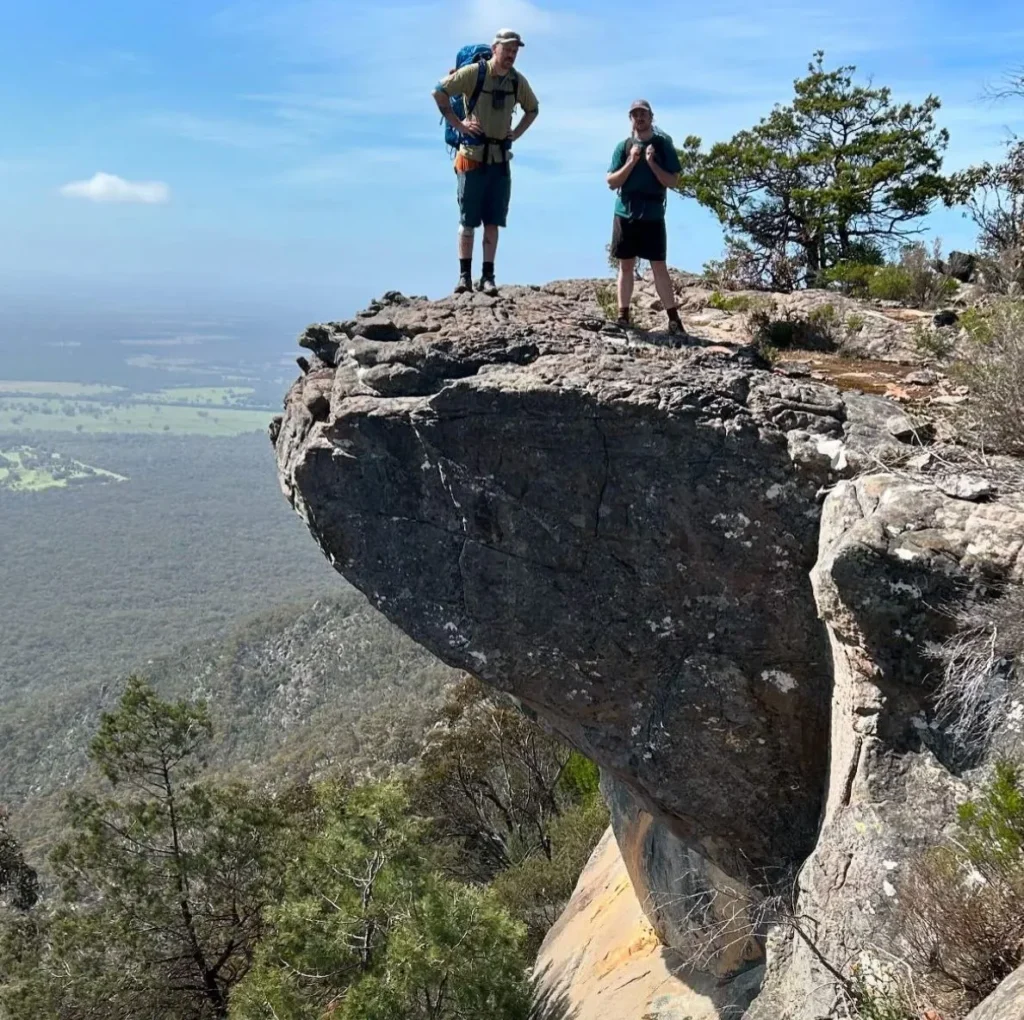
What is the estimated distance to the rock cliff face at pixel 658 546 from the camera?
6266mm

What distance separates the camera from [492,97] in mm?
8320

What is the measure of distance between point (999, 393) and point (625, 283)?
351 centimetres

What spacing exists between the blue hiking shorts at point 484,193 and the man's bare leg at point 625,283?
4.37ft

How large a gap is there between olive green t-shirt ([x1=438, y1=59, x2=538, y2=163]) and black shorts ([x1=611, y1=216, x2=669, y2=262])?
1416mm

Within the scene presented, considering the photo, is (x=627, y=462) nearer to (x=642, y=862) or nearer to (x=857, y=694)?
(x=857, y=694)

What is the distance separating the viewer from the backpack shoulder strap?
8281mm

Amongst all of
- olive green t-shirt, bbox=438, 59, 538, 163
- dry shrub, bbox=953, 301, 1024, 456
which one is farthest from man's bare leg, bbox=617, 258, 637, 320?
dry shrub, bbox=953, 301, 1024, 456

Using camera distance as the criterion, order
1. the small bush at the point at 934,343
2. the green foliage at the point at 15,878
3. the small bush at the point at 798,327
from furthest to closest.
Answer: the green foliage at the point at 15,878 → the small bush at the point at 798,327 → the small bush at the point at 934,343

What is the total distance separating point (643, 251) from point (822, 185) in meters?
12.8

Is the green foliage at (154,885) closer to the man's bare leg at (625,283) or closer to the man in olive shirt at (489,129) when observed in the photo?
the man in olive shirt at (489,129)

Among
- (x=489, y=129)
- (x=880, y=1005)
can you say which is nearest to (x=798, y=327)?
(x=489, y=129)

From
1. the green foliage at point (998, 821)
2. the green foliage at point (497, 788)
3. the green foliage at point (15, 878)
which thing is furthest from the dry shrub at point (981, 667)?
the green foliage at point (15, 878)

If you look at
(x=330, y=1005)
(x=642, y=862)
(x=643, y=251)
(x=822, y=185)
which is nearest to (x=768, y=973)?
(x=642, y=862)

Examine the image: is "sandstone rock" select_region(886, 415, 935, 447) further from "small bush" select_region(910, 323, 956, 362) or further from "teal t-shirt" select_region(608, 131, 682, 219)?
"teal t-shirt" select_region(608, 131, 682, 219)
